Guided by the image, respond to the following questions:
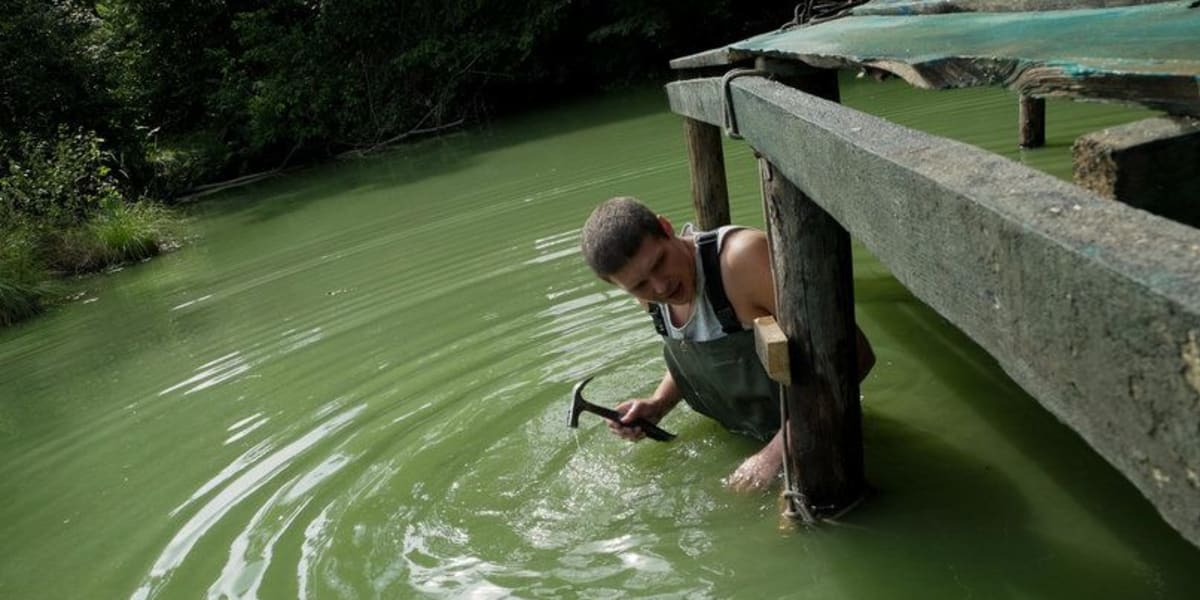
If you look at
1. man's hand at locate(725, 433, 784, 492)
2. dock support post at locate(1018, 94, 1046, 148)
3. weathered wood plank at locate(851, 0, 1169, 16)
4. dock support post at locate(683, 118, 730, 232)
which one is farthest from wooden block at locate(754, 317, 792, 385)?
dock support post at locate(1018, 94, 1046, 148)

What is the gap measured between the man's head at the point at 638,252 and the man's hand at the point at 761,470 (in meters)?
0.55

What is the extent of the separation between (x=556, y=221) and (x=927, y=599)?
5.79 m

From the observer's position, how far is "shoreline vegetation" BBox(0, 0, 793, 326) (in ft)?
56.3

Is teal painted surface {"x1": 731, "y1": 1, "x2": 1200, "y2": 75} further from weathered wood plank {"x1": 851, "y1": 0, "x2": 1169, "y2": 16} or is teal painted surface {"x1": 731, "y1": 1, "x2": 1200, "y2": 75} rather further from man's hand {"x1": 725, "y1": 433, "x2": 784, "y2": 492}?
man's hand {"x1": 725, "y1": 433, "x2": 784, "y2": 492}

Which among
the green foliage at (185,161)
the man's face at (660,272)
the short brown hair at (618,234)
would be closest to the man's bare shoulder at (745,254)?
the man's face at (660,272)

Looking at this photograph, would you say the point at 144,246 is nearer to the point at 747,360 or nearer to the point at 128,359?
the point at 128,359

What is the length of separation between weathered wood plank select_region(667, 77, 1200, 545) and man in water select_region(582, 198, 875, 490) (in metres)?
1.38

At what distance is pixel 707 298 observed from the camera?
296 cm

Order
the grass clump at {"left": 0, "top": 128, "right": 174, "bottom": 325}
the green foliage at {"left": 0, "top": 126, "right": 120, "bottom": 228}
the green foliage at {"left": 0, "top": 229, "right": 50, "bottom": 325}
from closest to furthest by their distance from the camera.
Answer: the green foliage at {"left": 0, "top": 229, "right": 50, "bottom": 325}
the grass clump at {"left": 0, "top": 128, "right": 174, "bottom": 325}
the green foliage at {"left": 0, "top": 126, "right": 120, "bottom": 228}

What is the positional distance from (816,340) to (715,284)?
0.51 metres

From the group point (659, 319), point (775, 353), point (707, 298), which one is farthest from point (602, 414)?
point (775, 353)

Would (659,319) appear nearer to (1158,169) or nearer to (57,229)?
(1158,169)

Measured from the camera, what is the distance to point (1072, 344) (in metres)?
0.89

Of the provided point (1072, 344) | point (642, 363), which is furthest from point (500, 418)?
point (1072, 344)
